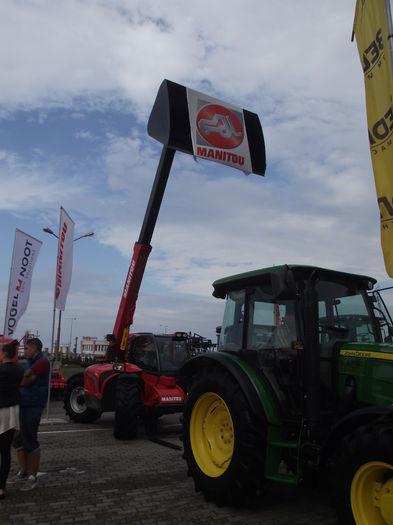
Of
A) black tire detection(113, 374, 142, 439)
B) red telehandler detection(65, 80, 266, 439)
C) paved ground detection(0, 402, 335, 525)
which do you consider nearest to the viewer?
paved ground detection(0, 402, 335, 525)

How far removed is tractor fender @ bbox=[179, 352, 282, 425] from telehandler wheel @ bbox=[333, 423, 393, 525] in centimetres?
97

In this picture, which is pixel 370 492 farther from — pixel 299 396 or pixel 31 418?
pixel 31 418

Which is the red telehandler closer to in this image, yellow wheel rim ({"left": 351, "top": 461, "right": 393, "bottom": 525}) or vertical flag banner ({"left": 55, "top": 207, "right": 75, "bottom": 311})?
vertical flag banner ({"left": 55, "top": 207, "right": 75, "bottom": 311})

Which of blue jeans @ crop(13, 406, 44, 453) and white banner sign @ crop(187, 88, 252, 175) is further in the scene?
white banner sign @ crop(187, 88, 252, 175)

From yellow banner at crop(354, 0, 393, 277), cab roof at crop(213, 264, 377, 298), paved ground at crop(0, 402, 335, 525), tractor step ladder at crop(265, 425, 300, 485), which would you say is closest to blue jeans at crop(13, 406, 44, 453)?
paved ground at crop(0, 402, 335, 525)

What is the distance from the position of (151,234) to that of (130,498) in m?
5.14

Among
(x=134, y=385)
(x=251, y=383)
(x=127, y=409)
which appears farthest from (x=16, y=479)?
(x=251, y=383)

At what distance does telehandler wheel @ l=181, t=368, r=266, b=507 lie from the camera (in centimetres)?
421

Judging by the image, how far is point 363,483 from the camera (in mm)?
3279

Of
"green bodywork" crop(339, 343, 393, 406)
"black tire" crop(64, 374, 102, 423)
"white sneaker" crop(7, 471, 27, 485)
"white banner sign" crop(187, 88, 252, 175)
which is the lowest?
"white sneaker" crop(7, 471, 27, 485)

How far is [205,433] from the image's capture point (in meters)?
5.08

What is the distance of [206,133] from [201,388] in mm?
4887

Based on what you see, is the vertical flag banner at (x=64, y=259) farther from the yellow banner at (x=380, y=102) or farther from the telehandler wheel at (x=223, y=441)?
the yellow banner at (x=380, y=102)

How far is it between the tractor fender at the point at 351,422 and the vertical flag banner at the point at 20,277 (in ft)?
34.0
